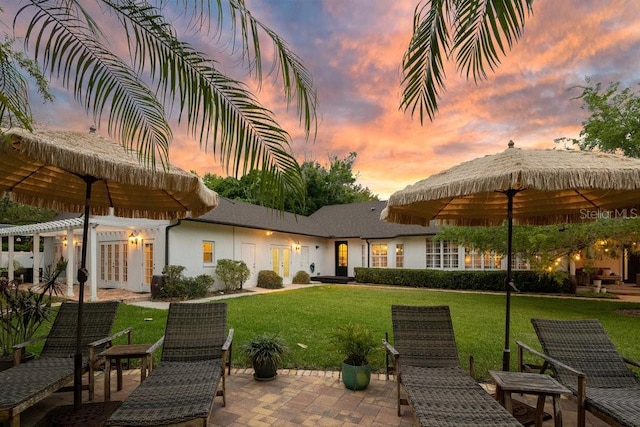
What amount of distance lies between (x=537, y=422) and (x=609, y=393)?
0.99 m

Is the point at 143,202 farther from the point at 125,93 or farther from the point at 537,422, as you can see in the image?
the point at 537,422

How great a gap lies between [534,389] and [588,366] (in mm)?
1567

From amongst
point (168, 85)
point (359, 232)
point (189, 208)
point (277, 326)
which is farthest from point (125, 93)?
point (359, 232)

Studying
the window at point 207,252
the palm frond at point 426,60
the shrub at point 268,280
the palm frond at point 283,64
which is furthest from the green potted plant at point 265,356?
the shrub at point 268,280

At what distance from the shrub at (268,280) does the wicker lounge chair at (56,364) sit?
12848 mm

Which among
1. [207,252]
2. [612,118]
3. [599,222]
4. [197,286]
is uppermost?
[612,118]

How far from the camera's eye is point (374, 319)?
969cm

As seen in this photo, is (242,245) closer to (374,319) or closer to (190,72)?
(374,319)

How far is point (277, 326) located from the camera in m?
8.66

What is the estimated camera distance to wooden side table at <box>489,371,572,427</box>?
315cm

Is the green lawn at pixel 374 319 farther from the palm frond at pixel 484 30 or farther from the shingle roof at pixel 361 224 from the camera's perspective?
the shingle roof at pixel 361 224

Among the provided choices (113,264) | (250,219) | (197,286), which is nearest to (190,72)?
(197,286)

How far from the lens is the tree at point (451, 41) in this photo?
99.5 inches

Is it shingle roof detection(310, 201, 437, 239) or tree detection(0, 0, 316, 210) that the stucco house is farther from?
tree detection(0, 0, 316, 210)
